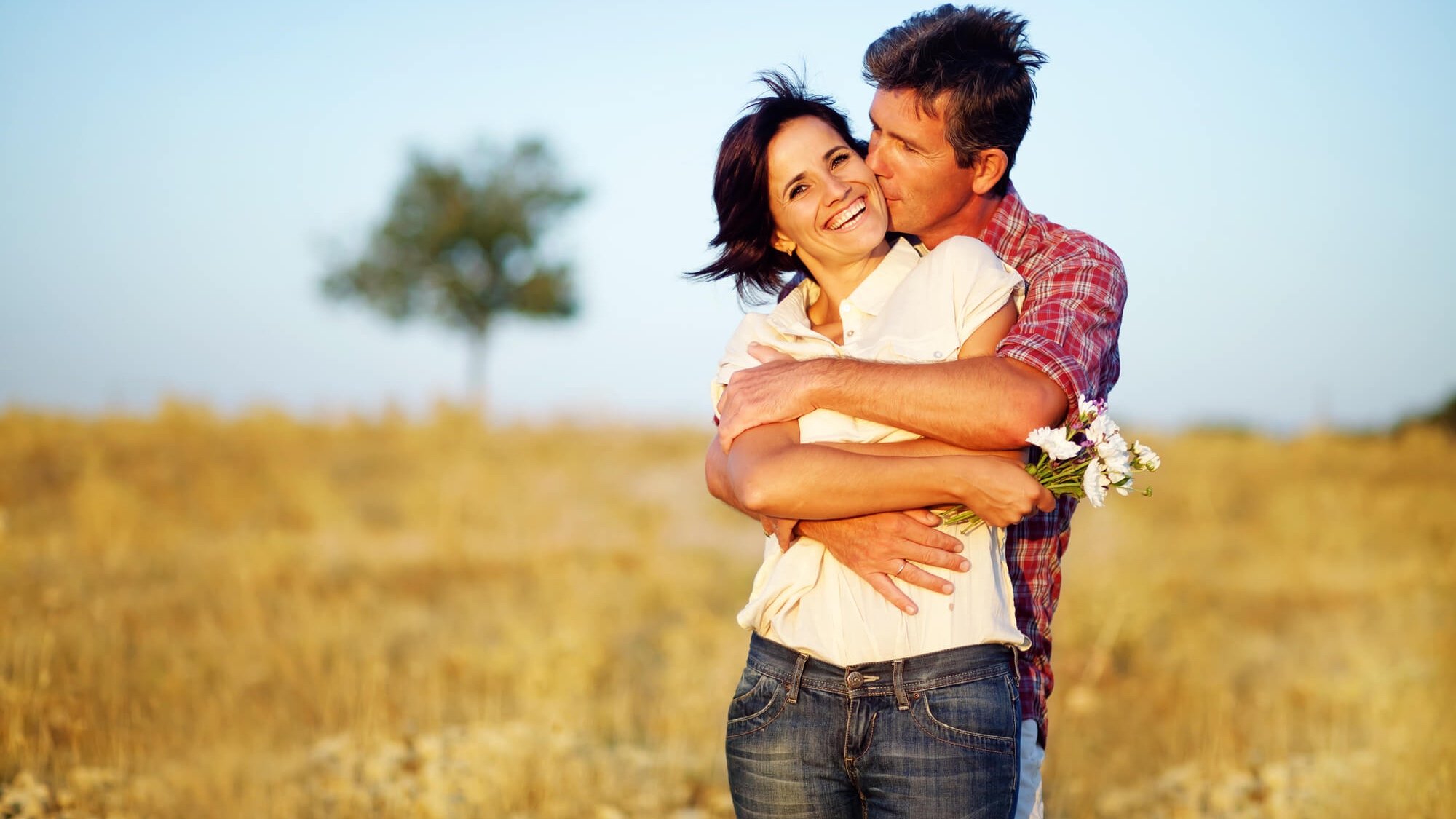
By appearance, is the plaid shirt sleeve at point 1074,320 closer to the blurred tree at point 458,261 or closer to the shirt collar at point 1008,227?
the shirt collar at point 1008,227

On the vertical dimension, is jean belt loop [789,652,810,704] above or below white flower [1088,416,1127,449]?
below

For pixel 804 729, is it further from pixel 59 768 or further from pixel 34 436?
pixel 34 436

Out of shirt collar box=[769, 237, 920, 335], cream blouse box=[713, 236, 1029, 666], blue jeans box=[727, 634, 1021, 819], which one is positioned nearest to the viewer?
blue jeans box=[727, 634, 1021, 819]

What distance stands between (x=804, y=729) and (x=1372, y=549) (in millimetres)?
12863

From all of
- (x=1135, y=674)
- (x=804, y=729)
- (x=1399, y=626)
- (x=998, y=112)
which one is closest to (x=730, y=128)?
(x=998, y=112)

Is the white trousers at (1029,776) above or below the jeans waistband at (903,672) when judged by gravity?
below

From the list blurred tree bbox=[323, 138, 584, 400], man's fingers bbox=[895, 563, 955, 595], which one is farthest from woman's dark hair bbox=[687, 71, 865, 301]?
blurred tree bbox=[323, 138, 584, 400]

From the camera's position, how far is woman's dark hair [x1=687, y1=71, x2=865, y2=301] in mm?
2896

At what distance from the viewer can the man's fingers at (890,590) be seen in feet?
7.75

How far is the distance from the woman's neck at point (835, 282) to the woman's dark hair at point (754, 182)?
16 centimetres

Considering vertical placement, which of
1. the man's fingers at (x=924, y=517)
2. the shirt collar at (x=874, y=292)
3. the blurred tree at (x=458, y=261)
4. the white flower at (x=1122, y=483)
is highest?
the blurred tree at (x=458, y=261)

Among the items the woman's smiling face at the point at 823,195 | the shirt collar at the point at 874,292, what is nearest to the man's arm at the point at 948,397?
the shirt collar at the point at 874,292

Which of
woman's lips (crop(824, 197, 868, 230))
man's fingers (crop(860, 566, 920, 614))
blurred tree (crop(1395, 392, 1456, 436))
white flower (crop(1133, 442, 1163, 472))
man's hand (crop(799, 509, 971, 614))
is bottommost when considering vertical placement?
man's fingers (crop(860, 566, 920, 614))

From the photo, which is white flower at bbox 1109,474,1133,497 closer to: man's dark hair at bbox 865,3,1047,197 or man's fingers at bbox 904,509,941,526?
man's fingers at bbox 904,509,941,526
